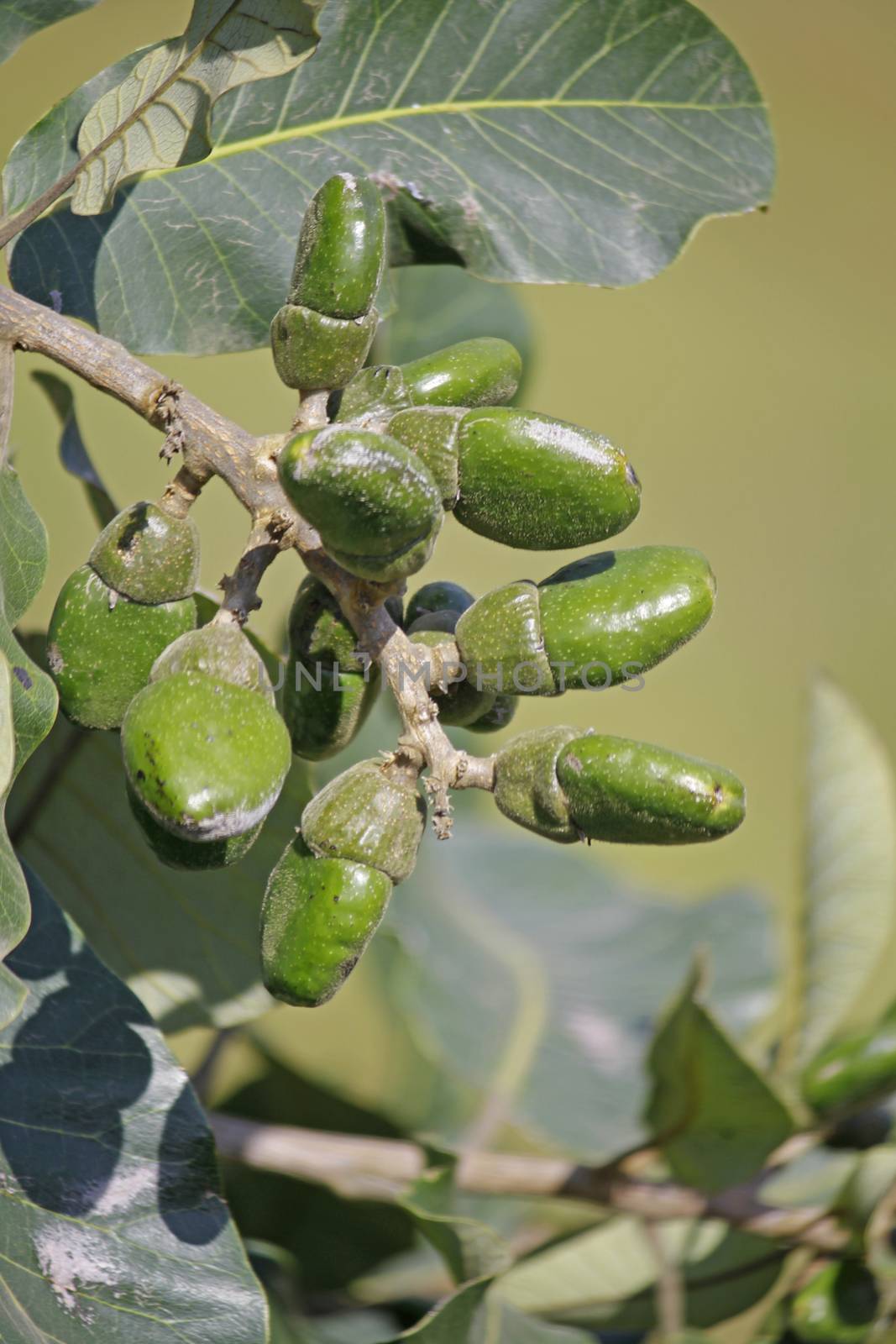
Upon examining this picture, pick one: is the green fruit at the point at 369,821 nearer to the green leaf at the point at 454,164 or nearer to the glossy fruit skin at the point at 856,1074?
the green leaf at the point at 454,164

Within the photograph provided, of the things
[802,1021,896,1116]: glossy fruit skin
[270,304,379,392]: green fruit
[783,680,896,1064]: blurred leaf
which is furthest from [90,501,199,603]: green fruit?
[783,680,896,1064]: blurred leaf

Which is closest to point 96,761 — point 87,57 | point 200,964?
point 200,964

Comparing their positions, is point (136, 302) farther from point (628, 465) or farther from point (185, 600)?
point (628, 465)

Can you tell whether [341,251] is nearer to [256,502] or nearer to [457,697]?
[256,502]

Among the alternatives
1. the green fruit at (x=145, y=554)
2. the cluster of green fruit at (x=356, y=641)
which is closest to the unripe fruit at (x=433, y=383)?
the cluster of green fruit at (x=356, y=641)

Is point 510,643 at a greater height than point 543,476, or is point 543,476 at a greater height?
Result: point 543,476

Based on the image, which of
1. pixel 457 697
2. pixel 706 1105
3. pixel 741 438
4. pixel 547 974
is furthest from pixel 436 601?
pixel 741 438
